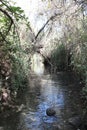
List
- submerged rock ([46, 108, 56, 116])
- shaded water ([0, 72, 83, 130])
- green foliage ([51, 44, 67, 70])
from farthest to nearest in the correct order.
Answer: green foliage ([51, 44, 67, 70]) < submerged rock ([46, 108, 56, 116]) < shaded water ([0, 72, 83, 130])

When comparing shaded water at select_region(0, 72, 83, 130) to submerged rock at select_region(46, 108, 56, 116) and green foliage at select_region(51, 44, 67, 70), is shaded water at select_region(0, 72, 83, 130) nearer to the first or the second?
submerged rock at select_region(46, 108, 56, 116)

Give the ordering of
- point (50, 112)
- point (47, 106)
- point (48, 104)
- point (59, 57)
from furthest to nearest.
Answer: point (59, 57) < point (48, 104) < point (47, 106) < point (50, 112)

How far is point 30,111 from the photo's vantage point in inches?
455

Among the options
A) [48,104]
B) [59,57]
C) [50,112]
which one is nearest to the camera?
A: [50,112]

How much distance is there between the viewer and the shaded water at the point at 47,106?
32.0 feet

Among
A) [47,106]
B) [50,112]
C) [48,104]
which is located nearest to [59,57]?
[48,104]

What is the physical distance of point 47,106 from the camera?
40.7 ft

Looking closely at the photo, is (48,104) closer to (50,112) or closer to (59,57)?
(50,112)

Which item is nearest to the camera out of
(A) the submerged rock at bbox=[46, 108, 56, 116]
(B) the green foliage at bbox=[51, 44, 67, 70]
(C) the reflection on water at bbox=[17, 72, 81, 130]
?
(C) the reflection on water at bbox=[17, 72, 81, 130]

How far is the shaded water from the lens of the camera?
976cm

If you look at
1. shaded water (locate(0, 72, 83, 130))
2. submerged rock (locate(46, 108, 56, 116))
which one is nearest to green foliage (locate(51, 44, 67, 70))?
shaded water (locate(0, 72, 83, 130))

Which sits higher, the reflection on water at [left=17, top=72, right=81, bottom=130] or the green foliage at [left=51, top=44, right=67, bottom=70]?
the green foliage at [left=51, top=44, right=67, bottom=70]

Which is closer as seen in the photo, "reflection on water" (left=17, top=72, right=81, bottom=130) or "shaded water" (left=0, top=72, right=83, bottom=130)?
"shaded water" (left=0, top=72, right=83, bottom=130)

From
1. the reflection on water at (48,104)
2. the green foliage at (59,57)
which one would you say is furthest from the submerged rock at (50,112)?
the green foliage at (59,57)
